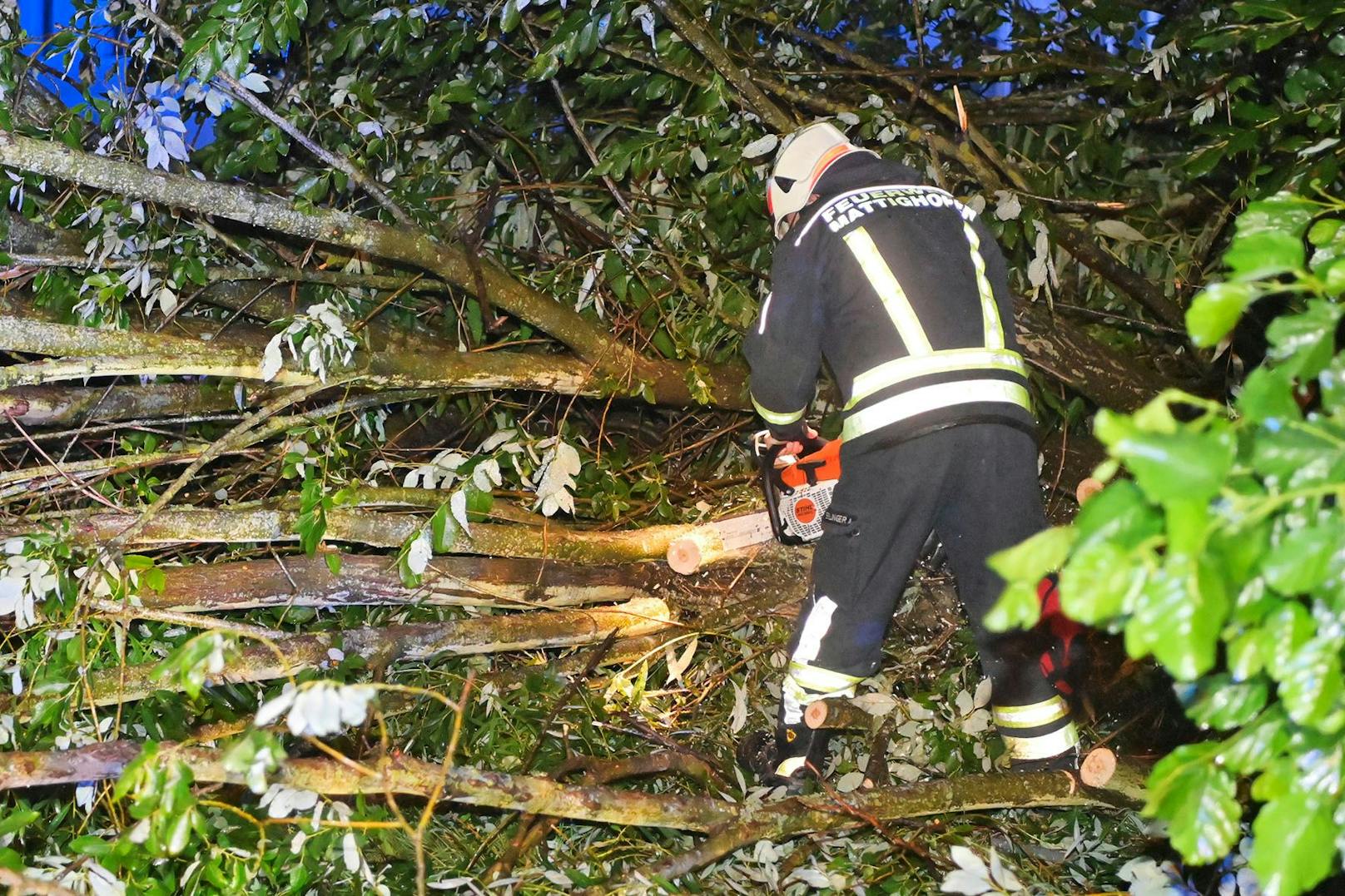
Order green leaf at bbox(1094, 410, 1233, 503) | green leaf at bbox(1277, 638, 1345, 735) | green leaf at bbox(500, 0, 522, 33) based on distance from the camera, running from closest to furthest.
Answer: green leaf at bbox(1094, 410, 1233, 503) < green leaf at bbox(1277, 638, 1345, 735) < green leaf at bbox(500, 0, 522, 33)

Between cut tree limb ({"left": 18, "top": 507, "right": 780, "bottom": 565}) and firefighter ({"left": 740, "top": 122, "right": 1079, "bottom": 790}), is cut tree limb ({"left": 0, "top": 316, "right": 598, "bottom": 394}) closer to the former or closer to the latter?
cut tree limb ({"left": 18, "top": 507, "right": 780, "bottom": 565})

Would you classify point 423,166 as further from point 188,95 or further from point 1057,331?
point 1057,331

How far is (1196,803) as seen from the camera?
1.17 m

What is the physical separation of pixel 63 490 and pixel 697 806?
203cm

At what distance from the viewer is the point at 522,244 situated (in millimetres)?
4070

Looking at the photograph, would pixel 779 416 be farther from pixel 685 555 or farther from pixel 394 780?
pixel 394 780

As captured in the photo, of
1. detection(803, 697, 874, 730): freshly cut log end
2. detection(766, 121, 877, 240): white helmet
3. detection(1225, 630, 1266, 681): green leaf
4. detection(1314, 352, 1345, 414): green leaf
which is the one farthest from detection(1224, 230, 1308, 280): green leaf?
detection(803, 697, 874, 730): freshly cut log end

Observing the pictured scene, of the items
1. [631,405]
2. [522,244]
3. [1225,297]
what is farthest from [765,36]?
[1225,297]

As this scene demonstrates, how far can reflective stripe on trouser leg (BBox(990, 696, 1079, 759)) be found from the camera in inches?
106

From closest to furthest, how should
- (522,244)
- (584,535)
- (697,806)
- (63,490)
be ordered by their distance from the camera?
(697,806)
(63,490)
(584,535)
(522,244)

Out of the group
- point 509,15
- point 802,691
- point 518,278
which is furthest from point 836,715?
point 509,15

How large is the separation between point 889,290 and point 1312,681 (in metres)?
1.65

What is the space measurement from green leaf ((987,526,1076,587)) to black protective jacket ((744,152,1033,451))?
1.49 m

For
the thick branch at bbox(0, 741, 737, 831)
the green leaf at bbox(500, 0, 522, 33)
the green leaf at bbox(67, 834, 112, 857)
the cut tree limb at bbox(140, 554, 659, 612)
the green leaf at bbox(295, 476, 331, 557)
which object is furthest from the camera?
the green leaf at bbox(500, 0, 522, 33)
